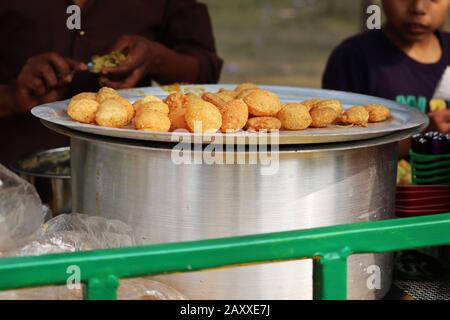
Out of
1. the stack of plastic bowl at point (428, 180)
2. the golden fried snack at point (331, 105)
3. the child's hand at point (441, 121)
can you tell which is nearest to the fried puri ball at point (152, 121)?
the golden fried snack at point (331, 105)

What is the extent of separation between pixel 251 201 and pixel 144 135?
26cm

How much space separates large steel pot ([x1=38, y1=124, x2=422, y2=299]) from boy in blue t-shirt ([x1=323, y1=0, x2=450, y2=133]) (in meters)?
1.78

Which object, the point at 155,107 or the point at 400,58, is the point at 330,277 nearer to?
the point at 155,107

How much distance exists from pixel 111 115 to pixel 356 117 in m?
0.60

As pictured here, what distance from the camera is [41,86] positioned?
2412 mm

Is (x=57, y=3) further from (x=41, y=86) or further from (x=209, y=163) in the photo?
(x=209, y=163)

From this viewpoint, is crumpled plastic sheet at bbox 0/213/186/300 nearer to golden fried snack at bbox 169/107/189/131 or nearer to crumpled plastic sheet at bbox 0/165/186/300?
crumpled plastic sheet at bbox 0/165/186/300

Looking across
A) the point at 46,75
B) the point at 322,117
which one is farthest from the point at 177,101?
the point at 46,75

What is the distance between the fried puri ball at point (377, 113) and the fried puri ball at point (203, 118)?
45cm

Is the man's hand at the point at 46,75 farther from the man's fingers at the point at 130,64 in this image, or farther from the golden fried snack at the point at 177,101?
the golden fried snack at the point at 177,101

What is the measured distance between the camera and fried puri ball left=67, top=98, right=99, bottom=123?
158 cm

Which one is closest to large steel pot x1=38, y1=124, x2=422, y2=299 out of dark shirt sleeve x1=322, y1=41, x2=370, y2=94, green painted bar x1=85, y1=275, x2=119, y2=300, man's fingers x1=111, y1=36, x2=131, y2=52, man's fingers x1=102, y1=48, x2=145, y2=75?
green painted bar x1=85, y1=275, x2=119, y2=300

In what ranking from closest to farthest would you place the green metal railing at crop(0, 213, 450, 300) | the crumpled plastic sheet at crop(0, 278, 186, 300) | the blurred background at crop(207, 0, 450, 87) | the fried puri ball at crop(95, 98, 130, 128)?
the green metal railing at crop(0, 213, 450, 300)
the crumpled plastic sheet at crop(0, 278, 186, 300)
the fried puri ball at crop(95, 98, 130, 128)
the blurred background at crop(207, 0, 450, 87)

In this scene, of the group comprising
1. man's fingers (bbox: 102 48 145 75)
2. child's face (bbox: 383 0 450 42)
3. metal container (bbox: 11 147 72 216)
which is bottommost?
metal container (bbox: 11 147 72 216)
